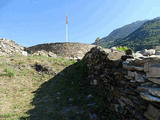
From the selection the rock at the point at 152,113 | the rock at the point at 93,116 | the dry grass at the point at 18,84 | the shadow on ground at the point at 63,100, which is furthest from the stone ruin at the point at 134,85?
the dry grass at the point at 18,84

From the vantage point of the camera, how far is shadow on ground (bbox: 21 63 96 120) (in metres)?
3.75

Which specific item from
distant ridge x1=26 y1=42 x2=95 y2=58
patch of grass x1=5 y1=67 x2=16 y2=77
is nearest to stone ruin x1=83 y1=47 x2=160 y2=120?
patch of grass x1=5 y1=67 x2=16 y2=77

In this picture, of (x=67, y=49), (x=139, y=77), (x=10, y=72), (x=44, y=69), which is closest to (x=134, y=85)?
(x=139, y=77)

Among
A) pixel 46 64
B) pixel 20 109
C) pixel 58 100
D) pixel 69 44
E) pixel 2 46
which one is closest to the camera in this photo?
pixel 20 109

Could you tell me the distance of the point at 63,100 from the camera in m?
4.89

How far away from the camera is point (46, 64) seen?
29.3 ft

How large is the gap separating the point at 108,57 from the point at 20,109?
140 inches

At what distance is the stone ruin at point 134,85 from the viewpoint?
2.44 meters

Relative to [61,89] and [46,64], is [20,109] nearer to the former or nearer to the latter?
[61,89]

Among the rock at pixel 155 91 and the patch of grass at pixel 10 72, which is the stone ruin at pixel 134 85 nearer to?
the rock at pixel 155 91

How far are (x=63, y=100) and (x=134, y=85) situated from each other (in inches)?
114

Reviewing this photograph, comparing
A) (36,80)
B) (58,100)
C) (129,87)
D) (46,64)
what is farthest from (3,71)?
Result: (129,87)

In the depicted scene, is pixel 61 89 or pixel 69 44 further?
pixel 69 44

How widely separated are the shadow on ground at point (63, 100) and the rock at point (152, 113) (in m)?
1.50
